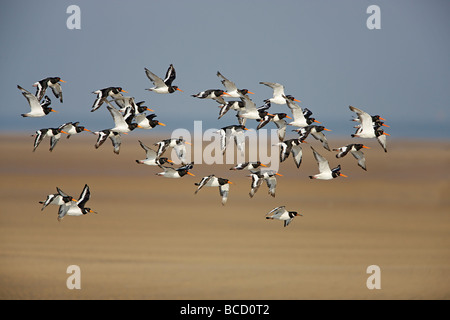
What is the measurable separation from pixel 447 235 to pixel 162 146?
18.2ft

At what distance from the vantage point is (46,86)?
1379cm

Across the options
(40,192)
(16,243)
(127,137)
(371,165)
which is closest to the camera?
(16,243)

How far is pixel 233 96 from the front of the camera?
45.5 feet

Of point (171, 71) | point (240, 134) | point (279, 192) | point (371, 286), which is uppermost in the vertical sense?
point (171, 71)

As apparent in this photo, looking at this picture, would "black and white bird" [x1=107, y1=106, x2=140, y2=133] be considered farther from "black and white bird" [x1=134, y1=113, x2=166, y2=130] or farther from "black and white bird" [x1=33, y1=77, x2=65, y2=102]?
"black and white bird" [x1=33, y1=77, x2=65, y2=102]

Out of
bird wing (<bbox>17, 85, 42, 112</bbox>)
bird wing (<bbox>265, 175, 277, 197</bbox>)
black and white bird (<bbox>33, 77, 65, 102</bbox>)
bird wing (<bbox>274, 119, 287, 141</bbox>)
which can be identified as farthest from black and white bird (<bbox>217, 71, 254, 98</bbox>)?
bird wing (<bbox>17, 85, 42, 112</bbox>)

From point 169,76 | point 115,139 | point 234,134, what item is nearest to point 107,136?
point 115,139

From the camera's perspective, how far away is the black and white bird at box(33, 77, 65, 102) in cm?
1363

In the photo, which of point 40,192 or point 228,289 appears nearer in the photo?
point 228,289

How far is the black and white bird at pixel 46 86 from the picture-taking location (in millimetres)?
13633

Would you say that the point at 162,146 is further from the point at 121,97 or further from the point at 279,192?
the point at 279,192

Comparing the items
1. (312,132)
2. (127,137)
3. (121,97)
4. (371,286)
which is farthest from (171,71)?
(127,137)

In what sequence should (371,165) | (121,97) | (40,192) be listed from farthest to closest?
(371,165), (40,192), (121,97)

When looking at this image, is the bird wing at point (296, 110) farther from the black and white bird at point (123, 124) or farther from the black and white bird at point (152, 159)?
the black and white bird at point (123, 124)
